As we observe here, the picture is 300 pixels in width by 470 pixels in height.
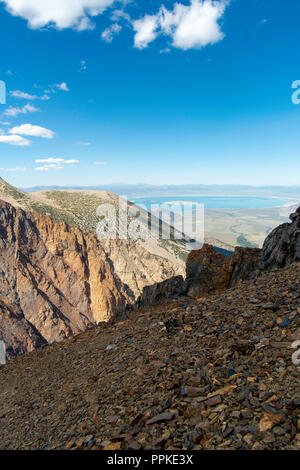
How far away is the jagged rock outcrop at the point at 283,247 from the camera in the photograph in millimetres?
16453

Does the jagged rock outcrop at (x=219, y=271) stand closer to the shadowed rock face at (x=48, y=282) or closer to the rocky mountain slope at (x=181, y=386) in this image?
the rocky mountain slope at (x=181, y=386)

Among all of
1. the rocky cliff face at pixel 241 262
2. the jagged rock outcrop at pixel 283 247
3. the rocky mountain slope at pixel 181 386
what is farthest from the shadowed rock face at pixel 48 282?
the jagged rock outcrop at pixel 283 247

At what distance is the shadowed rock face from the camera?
244 feet

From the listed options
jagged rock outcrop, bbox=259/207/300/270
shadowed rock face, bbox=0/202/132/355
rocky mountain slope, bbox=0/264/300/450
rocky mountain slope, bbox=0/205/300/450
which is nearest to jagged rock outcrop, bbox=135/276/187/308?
jagged rock outcrop, bbox=259/207/300/270

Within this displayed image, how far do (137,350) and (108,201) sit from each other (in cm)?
12895

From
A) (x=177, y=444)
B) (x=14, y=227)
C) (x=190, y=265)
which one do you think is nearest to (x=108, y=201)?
(x=14, y=227)

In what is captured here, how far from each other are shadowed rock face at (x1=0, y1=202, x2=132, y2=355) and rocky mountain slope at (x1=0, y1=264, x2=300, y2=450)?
220ft

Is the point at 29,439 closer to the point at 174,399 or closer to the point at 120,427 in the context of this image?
the point at 120,427

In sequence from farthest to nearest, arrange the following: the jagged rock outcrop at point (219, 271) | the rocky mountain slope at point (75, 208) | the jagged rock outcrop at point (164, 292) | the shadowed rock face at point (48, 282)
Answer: the rocky mountain slope at point (75, 208) < the shadowed rock face at point (48, 282) < the jagged rock outcrop at point (164, 292) < the jagged rock outcrop at point (219, 271)

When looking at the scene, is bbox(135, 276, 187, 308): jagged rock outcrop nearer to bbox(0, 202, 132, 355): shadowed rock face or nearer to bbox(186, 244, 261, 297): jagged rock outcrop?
bbox(186, 244, 261, 297): jagged rock outcrop

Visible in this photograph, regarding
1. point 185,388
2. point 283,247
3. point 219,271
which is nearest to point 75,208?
point 219,271

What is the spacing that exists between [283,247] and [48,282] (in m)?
84.3

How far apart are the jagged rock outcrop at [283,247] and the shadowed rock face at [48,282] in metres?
67.9

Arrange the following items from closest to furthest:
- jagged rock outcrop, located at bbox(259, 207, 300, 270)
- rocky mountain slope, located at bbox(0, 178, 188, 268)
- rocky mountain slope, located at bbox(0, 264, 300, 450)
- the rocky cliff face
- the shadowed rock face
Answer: rocky mountain slope, located at bbox(0, 264, 300, 450) → jagged rock outcrop, located at bbox(259, 207, 300, 270) → the rocky cliff face → the shadowed rock face → rocky mountain slope, located at bbox(0, 178, 188, 268)
